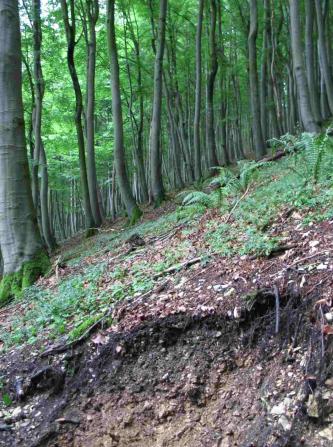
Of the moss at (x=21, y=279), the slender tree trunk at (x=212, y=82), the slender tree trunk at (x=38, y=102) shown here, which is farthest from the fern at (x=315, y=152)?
the slender tree trunk at (x=212, y=82)

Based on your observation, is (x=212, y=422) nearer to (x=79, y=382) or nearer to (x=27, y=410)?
(x=79, y=382)

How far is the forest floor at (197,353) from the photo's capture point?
293cm

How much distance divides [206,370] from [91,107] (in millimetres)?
13834

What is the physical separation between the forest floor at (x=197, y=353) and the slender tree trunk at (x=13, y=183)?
2254 mm

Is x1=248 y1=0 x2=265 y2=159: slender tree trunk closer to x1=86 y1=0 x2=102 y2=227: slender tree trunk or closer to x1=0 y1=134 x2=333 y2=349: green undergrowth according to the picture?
x1=86 y1=0 x2=102 y2=227: slender tree trunk

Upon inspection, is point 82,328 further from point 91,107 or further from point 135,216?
point 91,107

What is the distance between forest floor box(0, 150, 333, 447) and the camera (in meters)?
2.93

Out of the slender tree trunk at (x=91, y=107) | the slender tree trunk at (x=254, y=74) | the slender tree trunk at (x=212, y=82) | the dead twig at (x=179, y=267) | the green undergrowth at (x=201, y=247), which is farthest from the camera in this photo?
the slender tree trunk at (x=212, y=82)

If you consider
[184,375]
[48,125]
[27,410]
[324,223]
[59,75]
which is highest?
[59,75]

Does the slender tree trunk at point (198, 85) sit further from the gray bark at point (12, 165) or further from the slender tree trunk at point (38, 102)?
the gray bark at point (12, 165)

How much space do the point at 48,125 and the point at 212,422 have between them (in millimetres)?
21114

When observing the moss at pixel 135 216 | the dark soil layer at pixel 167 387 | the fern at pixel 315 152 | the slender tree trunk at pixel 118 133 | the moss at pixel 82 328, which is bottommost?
the dark soil layer at pixel 167 387

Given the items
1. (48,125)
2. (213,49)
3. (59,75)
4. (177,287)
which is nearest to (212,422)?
(177,287)

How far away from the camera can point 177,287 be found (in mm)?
4566
